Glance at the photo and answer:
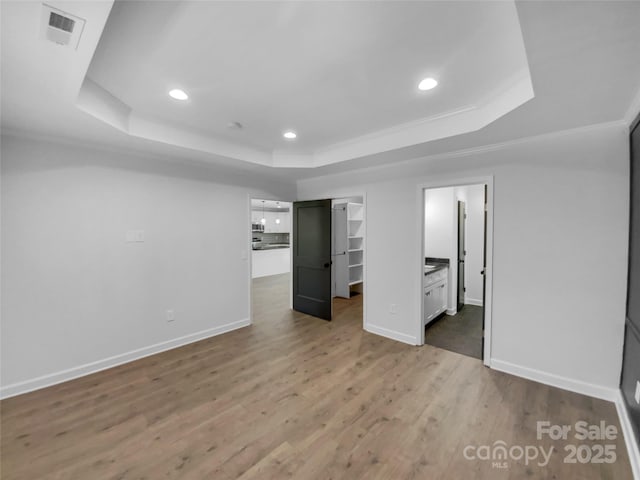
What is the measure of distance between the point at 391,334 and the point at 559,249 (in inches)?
86.5

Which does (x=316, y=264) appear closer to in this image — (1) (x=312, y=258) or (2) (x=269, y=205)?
(1) (x=312, y=258)

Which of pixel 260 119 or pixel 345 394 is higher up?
pixel 260 119

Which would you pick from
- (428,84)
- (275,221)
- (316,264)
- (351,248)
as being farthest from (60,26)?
(275,221)

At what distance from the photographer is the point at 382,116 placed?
2.64 m

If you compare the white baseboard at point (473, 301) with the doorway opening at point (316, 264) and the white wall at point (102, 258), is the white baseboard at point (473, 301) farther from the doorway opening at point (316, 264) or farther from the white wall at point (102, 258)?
the white wall at point (102, 258)

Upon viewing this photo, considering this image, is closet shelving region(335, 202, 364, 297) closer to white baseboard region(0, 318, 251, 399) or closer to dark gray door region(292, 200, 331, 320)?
dark gray door region(292, 200, 331, 320)

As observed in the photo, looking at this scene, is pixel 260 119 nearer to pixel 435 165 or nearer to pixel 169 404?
pixel 435 165

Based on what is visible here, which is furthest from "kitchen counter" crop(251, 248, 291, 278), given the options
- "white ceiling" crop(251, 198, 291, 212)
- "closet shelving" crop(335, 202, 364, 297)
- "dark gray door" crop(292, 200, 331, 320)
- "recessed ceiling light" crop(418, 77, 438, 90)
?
"recessed ceiling light" crop(418, 77, 438, 90)

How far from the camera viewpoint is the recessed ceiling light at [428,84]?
6.53 feet

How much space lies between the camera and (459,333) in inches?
153

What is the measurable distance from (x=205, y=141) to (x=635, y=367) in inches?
178

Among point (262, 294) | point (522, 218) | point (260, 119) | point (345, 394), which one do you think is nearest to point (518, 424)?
point (345, 394)

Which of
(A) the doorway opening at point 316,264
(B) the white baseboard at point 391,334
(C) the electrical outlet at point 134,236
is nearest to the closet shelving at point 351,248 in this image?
(A) the doorway opening at point 316,264

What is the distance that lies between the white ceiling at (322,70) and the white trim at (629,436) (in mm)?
2399
